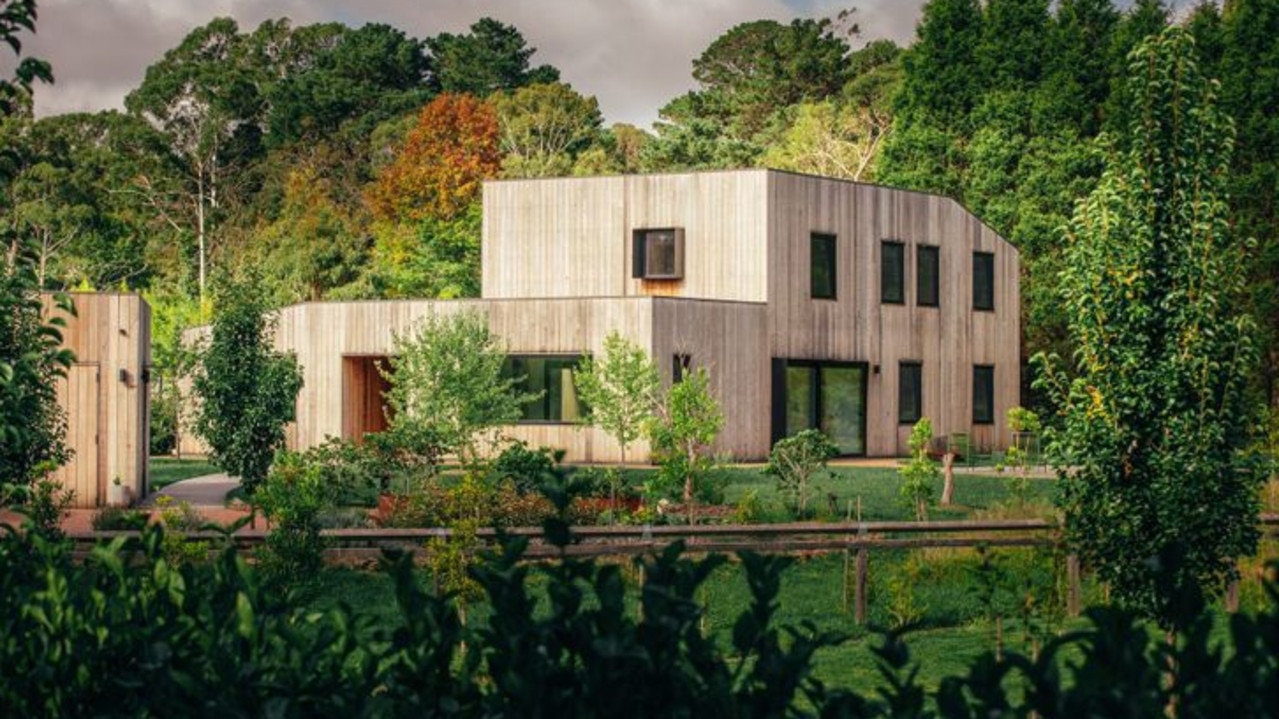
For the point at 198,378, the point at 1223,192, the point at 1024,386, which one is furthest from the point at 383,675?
the point at 1024,386

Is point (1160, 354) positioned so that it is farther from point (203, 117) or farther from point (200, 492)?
point (203, 117)

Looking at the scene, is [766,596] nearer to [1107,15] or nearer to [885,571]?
[885,571]

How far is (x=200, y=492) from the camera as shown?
90.6ft

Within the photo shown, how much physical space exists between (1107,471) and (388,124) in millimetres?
59428

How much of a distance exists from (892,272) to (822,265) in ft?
6.71

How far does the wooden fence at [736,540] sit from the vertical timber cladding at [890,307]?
1716 cm

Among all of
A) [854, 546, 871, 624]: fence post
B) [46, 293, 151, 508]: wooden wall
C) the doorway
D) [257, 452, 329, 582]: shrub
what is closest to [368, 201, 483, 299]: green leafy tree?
the doorway

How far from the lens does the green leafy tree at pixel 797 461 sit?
936 inches

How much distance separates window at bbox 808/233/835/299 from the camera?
37.2 metres

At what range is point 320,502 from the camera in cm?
2114

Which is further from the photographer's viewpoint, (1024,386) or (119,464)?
(1024,386)

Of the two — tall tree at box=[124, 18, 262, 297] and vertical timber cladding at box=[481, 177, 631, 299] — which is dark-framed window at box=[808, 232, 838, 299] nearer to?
vertical timber cladding at box=[481, 177, 631, 299]

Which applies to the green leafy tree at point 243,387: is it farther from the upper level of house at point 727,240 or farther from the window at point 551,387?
the upper level of house at point 727,240

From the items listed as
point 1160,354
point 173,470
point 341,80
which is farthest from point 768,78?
point 1160,354
